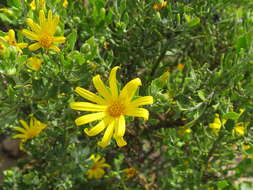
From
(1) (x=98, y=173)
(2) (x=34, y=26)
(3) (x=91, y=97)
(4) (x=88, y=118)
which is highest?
(2) (x=34, y=26)

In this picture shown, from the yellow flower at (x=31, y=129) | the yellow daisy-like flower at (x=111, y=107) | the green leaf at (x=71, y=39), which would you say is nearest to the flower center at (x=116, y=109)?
the yellow daisy-like flower at (x=111, y=107)

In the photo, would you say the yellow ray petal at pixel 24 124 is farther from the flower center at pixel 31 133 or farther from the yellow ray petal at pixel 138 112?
the yellow ray petal at pixel 138 112

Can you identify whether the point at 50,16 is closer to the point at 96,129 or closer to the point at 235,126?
the point at 96,129

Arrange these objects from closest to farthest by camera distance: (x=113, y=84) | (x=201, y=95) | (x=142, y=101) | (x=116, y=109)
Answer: (x=142, y=101) < (x=113, y=84) < (x=116, y=109) < (x=201, y=95)

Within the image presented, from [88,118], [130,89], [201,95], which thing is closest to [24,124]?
[88,118]

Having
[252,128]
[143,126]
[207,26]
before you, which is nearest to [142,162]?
[143,126]

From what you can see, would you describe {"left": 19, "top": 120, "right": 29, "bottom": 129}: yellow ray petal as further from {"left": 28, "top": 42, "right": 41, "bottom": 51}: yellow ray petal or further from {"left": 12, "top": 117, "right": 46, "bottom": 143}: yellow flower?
{"left": 28, "top": 42, "right": 41, "bottom": 51}: yellow ray petal

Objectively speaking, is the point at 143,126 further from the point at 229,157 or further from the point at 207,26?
the point at 207,26
